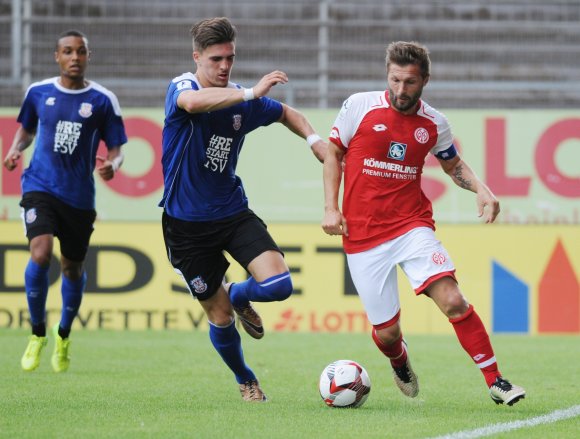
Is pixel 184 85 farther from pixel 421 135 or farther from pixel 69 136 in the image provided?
pixel 69 136

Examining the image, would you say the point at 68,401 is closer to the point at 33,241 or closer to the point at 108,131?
Answer: the point at 33,241

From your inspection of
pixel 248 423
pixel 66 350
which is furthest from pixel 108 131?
pixel 248 423

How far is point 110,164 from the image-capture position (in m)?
Answer: 9.04

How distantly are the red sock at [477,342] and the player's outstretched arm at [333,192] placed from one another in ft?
2.91

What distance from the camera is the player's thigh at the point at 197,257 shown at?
7.42 metres

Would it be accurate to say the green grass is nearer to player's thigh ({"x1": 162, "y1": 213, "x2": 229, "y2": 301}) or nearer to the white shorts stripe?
the white shorts stripe

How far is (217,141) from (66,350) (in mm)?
3292

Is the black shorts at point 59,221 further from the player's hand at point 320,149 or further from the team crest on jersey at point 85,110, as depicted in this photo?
the player's hand at point 320,149

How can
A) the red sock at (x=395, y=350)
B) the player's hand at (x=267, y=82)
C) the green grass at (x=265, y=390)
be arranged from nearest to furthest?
the green grass at (x=265, y=390) < the player's hand at (x=267, y=82) < the red sock at (x=395, y=350)

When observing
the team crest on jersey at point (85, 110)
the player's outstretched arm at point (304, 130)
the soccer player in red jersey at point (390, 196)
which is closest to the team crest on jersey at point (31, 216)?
the team crest on jersey at point (85, 110)

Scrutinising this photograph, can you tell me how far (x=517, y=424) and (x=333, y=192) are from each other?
5.70 feet

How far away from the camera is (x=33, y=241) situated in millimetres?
9602

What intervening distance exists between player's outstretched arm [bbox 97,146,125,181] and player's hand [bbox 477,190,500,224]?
3016 mm

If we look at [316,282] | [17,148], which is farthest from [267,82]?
[316,282]
